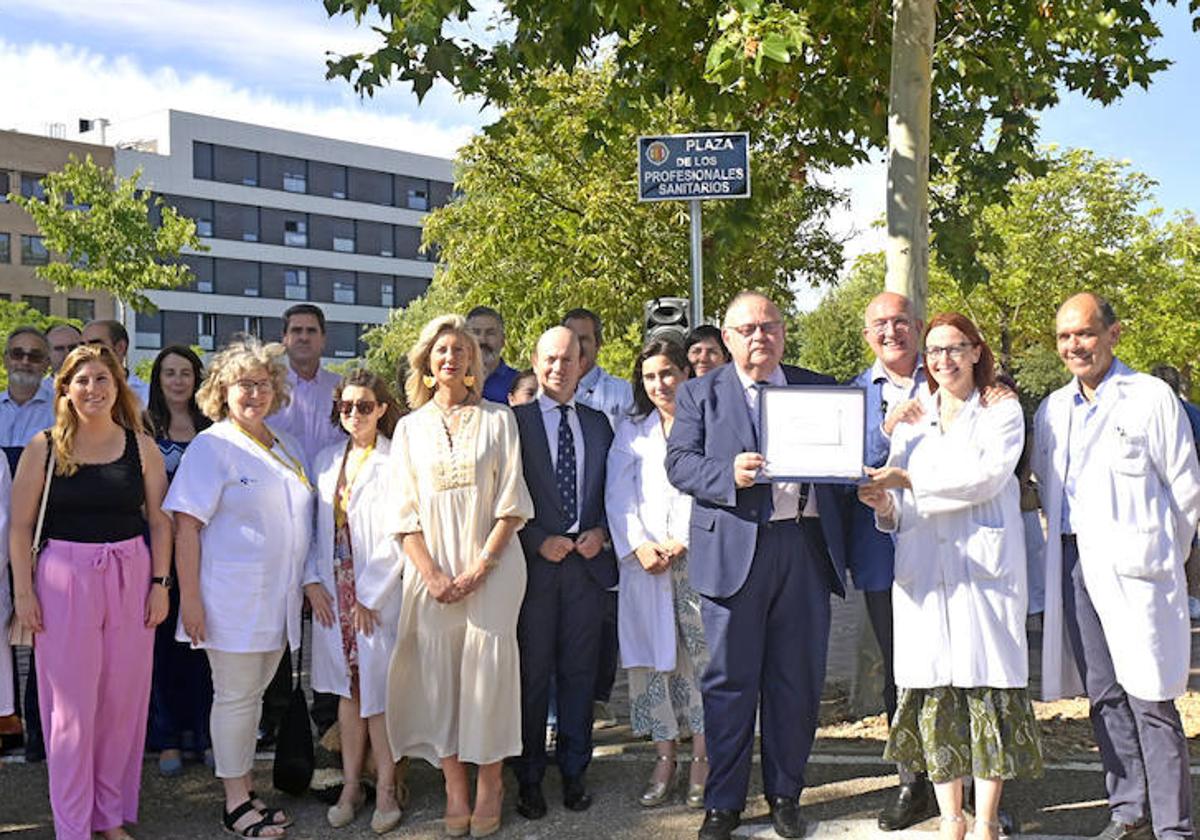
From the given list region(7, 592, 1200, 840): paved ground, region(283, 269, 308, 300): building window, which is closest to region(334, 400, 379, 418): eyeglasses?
region(7, 592, 1200, 840): paved ground

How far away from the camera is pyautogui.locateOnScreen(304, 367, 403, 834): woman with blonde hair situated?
18.5ft

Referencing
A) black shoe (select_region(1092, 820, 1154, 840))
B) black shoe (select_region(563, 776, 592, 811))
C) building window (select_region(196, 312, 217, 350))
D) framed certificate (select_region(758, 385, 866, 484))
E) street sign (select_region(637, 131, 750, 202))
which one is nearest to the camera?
framed certificate (select_region(758, 385, 866, 484))

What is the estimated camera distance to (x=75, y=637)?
5.27m

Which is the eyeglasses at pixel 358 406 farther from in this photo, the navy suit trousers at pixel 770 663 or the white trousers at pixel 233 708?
the navy suit trousers at pixel 770 663

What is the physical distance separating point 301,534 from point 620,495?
4.98 ft

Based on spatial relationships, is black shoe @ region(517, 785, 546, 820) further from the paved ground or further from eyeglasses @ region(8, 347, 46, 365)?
eyeglasses @ region(8, 347, 46, 365)

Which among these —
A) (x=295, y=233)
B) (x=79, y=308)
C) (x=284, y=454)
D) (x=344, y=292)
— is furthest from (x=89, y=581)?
(x=344, y=292)

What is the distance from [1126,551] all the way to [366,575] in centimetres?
328

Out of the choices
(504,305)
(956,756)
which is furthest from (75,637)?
(504,305)

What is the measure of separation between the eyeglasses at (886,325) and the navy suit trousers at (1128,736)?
1170mm

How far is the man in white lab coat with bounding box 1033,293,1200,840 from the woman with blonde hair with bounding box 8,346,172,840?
4.00 m

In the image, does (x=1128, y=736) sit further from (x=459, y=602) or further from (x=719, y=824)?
(x=459, y=602)

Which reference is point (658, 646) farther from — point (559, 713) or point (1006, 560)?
point (1006, 560)

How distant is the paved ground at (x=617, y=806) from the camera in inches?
215
